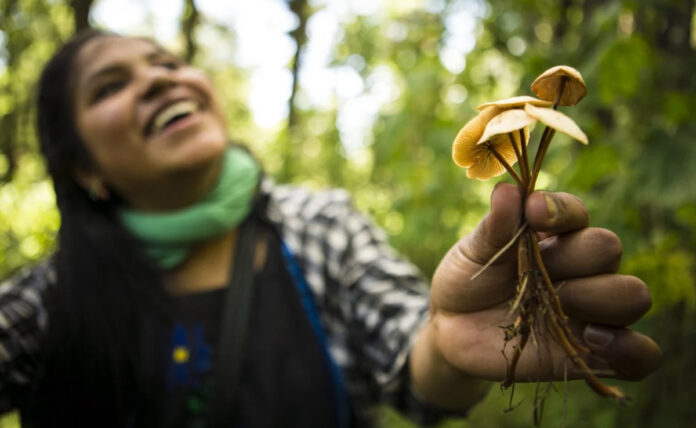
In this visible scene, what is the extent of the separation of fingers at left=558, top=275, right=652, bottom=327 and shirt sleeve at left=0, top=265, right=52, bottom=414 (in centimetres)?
137

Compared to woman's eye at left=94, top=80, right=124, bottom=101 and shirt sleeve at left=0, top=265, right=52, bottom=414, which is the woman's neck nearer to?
shirt sleeve at left=0, top=265, right=52, bottom=414

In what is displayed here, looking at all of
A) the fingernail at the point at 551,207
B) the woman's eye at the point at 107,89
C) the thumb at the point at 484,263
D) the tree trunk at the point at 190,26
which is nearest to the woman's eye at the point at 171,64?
the woman's eye at the point at 107,89

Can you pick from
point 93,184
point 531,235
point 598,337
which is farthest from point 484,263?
point 93,184

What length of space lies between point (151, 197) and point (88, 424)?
65 cm

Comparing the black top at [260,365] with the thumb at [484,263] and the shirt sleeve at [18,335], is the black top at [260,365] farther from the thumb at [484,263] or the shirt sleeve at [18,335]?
the thumb at [484,263]

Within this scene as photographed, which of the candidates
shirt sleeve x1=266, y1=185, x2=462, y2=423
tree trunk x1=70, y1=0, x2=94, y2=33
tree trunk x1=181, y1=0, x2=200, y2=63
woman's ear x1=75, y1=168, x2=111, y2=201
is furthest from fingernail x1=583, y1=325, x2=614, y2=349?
tree trunk x1=181, y1=0, x2=200, y2=63

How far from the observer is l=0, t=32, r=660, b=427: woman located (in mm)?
1312

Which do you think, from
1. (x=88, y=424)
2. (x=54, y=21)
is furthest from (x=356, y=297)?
(x=54, y=21)

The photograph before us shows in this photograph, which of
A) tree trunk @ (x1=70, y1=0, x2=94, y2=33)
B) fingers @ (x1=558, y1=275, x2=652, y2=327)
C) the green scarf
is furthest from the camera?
tree trunk @ (x1=70, y1=0, x2=94, y2=33)

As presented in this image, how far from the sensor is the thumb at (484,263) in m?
0.54

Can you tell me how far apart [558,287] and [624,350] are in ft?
0.36

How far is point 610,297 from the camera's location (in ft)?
1.89

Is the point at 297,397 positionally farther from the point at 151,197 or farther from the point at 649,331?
the point at 649,331

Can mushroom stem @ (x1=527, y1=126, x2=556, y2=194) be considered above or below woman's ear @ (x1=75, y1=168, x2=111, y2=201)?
above
